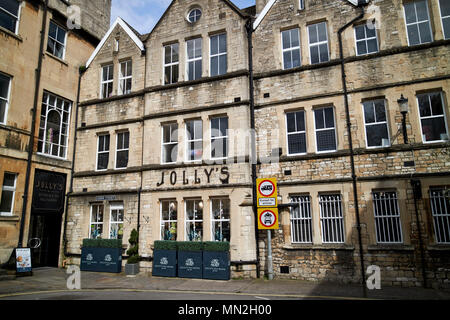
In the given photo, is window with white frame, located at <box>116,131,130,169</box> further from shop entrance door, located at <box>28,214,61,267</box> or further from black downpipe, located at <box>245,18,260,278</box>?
black downpipe, located at <box>245,18,260,278</box>

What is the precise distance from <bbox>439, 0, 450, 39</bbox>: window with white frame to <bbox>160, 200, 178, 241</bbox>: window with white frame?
12.7 metres

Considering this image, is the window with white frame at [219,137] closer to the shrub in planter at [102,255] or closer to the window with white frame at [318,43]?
the window with white frame at [318,43]

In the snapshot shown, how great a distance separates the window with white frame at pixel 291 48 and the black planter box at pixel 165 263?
9.47m

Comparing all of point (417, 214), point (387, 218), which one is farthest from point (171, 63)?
point (417, 214)

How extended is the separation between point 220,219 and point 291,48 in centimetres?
813

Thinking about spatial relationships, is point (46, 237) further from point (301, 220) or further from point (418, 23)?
point (418, 23)

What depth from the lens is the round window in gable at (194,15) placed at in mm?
15328

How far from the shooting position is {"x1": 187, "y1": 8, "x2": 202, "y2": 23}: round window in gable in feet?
50.3

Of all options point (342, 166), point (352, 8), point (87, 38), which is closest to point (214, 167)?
point (342, 166)

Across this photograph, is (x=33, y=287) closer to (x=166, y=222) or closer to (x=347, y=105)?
(x=166, y=222)

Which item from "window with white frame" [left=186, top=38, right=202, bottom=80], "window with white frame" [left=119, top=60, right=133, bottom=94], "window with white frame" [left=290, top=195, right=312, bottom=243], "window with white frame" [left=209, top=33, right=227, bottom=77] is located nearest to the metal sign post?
"window with white frame" [left=290, top=195, right=312, bottom=243]

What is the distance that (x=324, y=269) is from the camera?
11.5 meters

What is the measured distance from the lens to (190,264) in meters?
12.3
